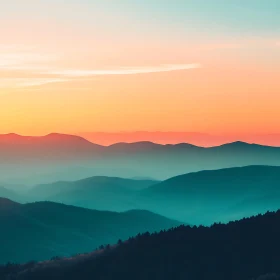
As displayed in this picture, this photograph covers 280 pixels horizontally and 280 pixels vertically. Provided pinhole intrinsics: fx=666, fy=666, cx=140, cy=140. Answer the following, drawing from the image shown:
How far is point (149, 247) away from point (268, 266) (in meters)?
26.1

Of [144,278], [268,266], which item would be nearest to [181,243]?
[144,278]

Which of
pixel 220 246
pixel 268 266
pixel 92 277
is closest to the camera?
pixel 268 266

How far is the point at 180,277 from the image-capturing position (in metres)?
105

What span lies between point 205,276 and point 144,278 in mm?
10489

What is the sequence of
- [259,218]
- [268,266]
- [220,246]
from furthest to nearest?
[259,218] < [220,246] < [268,266]

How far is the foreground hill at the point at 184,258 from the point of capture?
4151 inches

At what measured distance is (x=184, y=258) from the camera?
369ft

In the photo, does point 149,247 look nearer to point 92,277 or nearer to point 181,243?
point 181,243

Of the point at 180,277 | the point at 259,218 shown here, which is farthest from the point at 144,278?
the point at 259,218

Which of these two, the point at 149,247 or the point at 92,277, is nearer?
the point at 92,277

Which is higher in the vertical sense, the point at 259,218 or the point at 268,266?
the point at 259,218

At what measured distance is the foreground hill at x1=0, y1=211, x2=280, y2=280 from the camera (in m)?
105

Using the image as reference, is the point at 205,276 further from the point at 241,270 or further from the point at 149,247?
the point at 149,247

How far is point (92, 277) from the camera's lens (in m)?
110
